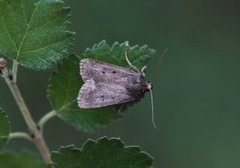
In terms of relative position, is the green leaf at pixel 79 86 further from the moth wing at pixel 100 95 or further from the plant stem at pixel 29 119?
the plant stem at pixel 29 119

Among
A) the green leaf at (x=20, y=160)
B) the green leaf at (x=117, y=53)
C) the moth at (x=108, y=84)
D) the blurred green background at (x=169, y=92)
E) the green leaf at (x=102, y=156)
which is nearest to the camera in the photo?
the green leaf at (x=20, y=160)

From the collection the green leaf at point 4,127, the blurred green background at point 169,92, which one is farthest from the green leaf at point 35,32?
the blurred green background at point 169,92

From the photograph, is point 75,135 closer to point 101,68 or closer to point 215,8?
point 215,8

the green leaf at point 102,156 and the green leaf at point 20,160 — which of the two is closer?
the green leaf at point 20,160

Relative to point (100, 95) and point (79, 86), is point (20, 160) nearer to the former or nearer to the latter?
point (79, 86)

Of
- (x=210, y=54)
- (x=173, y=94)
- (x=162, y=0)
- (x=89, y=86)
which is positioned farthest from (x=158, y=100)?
(x=89, y=86)

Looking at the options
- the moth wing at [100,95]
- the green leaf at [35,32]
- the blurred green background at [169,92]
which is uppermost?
the green leaf at [35,32]

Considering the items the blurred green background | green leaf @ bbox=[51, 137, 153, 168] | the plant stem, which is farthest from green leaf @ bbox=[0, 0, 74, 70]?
the blurred green background

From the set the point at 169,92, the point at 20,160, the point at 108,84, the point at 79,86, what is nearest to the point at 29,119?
the point at 79,86
